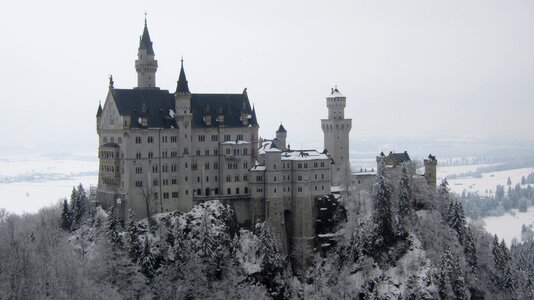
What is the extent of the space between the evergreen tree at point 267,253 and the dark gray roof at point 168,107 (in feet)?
61.7

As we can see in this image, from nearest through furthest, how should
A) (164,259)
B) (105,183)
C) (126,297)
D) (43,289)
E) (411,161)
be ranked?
(43,289) → (126,297) → (164,259) → (105,183) → (411,161)

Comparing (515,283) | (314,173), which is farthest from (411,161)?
(515,283)

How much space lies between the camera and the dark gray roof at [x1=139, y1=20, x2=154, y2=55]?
360 feet

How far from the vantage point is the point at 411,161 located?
380 feet

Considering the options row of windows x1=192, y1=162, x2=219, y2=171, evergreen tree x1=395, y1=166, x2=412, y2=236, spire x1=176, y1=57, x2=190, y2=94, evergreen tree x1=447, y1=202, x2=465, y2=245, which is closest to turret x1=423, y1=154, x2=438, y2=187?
evergreen tree x1=447, y1=202, x2=465, y2=245

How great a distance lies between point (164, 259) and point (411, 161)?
43.5 metres

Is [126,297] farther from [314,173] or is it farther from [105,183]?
[314,173]

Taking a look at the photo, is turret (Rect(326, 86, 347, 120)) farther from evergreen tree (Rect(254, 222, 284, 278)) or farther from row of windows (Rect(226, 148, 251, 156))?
evergreen tree (Rect(254, 222, 284, 278))

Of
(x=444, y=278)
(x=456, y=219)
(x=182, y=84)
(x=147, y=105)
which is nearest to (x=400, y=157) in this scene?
(x=456, y=219)

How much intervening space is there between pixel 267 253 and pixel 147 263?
16.9m

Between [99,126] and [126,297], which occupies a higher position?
[99,126]

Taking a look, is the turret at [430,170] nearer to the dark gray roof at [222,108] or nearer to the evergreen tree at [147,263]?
the dark gray roof at [222,108]

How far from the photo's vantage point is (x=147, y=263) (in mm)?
93875

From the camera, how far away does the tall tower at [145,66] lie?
109375 millimetres
